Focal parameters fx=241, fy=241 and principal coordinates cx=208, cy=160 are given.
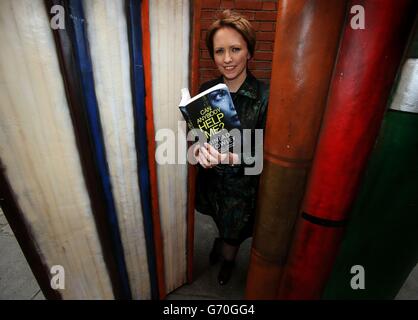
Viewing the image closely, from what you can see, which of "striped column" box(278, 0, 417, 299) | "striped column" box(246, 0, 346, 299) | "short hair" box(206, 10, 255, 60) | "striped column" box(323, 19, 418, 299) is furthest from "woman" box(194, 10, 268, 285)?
"striped column" box(323, 19, 418, 299)

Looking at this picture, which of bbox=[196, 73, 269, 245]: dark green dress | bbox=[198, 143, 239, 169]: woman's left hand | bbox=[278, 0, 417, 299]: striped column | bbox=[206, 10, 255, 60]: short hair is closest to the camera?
bbox=[278, 0, 417, 299]: striped column

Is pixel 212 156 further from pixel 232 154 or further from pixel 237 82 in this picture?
pixel 237 82

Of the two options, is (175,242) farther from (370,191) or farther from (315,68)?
(315,68)

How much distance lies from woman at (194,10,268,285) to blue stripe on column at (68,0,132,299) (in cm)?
43

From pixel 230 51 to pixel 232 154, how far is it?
51 centimetres

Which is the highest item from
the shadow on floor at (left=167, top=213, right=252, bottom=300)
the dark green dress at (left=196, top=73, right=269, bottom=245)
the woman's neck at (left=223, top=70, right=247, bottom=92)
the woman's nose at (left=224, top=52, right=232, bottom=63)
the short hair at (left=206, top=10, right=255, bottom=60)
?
the short hair at (left=206, top=10, right=255, bottom=60)

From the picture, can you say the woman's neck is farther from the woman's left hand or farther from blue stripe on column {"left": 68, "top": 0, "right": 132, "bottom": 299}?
blue stripe on column {"left": 68, "top": 0, "right": 132, "bottom": 299}

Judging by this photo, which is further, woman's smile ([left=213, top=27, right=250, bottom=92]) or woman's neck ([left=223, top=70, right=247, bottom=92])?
woman's neck ([left=223, top=70, right=247, bottom=92])

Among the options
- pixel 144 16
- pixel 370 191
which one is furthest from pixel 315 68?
pixel 144 16

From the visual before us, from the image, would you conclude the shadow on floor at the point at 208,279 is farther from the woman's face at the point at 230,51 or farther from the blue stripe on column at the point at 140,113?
the woman's face at the point at 230,51

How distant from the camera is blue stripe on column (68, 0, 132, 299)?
31.0 inches

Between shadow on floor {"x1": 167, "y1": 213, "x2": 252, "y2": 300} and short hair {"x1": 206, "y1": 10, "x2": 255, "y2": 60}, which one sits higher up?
short hair {"x1": 206, "y1": 10, "x2": 255, "y2": 60}

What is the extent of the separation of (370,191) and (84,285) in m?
1.32

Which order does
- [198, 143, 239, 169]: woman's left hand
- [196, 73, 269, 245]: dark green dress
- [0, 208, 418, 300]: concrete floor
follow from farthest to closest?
[0, 208, 418, 300]: concrete floor, [196, 73, 269, 245]: dark green dress, [198, 143, 239, 169]: woman's left hand
